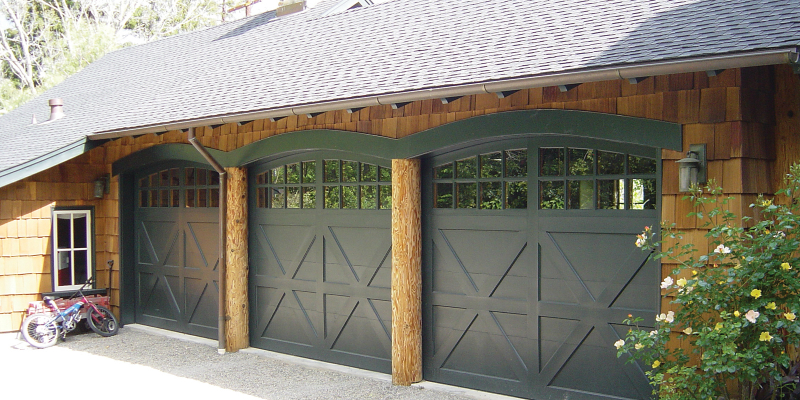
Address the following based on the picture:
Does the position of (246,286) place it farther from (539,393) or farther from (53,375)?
(539,393)

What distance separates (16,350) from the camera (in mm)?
8648

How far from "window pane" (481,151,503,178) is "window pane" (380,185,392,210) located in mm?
1168

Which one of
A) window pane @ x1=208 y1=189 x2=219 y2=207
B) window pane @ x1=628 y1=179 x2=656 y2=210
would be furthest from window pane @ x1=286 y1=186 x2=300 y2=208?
window pane @ x1=628 y1=179 x2=656 y2=210

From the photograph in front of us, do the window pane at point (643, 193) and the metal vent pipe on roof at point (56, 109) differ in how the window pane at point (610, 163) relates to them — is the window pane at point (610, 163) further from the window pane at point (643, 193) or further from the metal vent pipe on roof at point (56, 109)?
the metal vent pipe on roof at point (56, 109)

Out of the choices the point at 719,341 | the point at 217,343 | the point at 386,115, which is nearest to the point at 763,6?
the point at 719,341

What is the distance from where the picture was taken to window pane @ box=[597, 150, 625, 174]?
543 cm

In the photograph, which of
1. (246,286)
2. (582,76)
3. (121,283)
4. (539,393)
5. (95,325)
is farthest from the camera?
(121,283)

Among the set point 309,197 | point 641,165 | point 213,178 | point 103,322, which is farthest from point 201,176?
point 641,165

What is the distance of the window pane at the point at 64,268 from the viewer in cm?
1005

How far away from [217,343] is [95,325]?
6.26 ft

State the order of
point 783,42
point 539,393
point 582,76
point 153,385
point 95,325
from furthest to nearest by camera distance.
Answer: point 95,325
point 153,385
point 539,393
point 582,76
point 783,42

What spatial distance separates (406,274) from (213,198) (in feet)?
11.8

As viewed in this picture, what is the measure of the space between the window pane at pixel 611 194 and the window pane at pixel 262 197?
4.27 metres

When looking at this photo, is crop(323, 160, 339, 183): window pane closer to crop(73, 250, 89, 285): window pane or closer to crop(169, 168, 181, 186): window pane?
crop(169, 168, 181, 186): window pane
